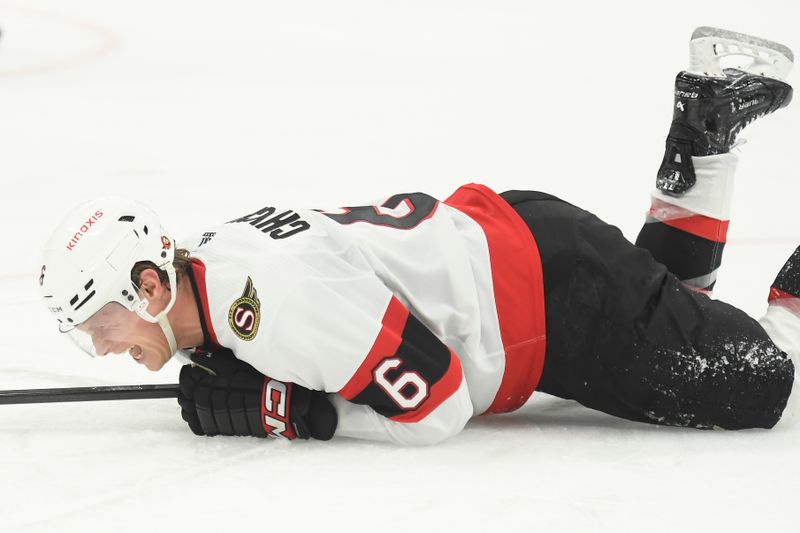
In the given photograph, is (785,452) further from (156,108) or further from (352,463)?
(156,108)

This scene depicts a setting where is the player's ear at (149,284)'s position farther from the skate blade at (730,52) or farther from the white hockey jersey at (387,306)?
the skate blade at (730,52)

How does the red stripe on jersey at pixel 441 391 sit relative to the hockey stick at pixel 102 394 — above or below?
above

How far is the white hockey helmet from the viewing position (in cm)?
199

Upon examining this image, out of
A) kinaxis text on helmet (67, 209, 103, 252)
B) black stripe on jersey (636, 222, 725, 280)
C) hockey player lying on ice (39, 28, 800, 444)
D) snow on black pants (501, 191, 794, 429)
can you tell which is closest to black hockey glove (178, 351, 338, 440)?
hockey player lying on ice (39, 28, 800, 444)

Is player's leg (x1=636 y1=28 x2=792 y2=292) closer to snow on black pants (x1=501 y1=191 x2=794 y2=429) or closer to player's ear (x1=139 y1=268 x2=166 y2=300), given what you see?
snow on black pants (x1=501 y1=191 x2=794 y2=429)

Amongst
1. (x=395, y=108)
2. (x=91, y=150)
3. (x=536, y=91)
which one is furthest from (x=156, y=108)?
(x=536, y=91)

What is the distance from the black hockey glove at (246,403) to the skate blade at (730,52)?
1173mm

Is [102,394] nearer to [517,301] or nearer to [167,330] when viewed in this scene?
[167,330]

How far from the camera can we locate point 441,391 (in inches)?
80.8

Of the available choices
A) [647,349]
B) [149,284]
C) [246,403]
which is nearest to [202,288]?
[149,284]

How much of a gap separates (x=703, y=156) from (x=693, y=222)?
152mm

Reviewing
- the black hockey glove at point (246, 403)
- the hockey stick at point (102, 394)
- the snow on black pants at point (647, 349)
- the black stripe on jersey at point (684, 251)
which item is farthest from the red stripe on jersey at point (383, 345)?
the black stripe on jersey at point (684, 251)

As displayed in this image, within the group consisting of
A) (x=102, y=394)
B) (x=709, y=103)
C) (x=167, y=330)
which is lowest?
(x=102, y=394)

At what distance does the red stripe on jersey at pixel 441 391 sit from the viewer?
6.72ft
